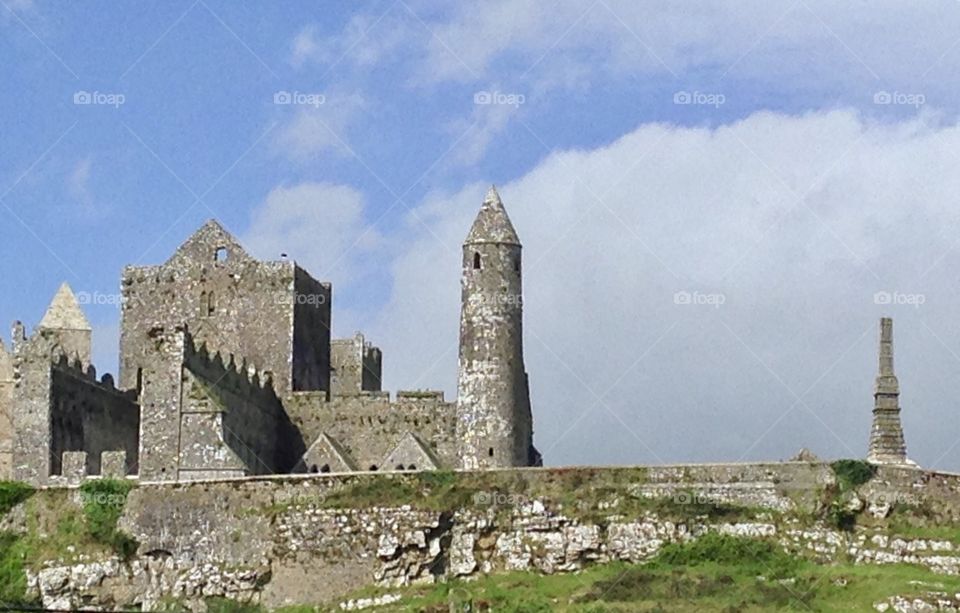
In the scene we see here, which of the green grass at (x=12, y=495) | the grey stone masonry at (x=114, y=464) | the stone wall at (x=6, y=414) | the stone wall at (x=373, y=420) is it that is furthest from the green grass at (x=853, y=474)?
the stone wall at (x=6, y=414)

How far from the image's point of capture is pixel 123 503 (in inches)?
3282

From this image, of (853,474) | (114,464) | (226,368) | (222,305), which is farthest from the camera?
(222,305)

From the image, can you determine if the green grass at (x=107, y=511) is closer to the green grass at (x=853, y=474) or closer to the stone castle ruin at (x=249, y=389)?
the stone castle ruin at (x=249, y=389)

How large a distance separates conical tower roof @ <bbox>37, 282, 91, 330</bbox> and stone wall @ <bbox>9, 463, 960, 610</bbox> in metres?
20.6

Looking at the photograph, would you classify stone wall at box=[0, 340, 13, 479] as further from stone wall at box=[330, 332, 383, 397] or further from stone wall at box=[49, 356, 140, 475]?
stone wall at box=[330, 332, 383, 397]

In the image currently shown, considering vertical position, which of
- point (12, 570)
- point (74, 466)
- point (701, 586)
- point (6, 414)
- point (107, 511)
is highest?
point (6, 414)

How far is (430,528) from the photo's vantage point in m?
80.7

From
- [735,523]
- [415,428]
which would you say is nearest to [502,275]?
[415,428]

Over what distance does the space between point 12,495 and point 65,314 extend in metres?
18.8

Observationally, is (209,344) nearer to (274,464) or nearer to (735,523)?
(274,464)

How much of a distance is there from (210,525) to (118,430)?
515 inches

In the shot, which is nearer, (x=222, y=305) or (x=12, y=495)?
(x=12, y=495)

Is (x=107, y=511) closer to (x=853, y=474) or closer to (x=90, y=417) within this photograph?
(x=90, y=417)

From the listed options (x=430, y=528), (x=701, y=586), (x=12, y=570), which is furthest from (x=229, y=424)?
(x=701, y=586)
